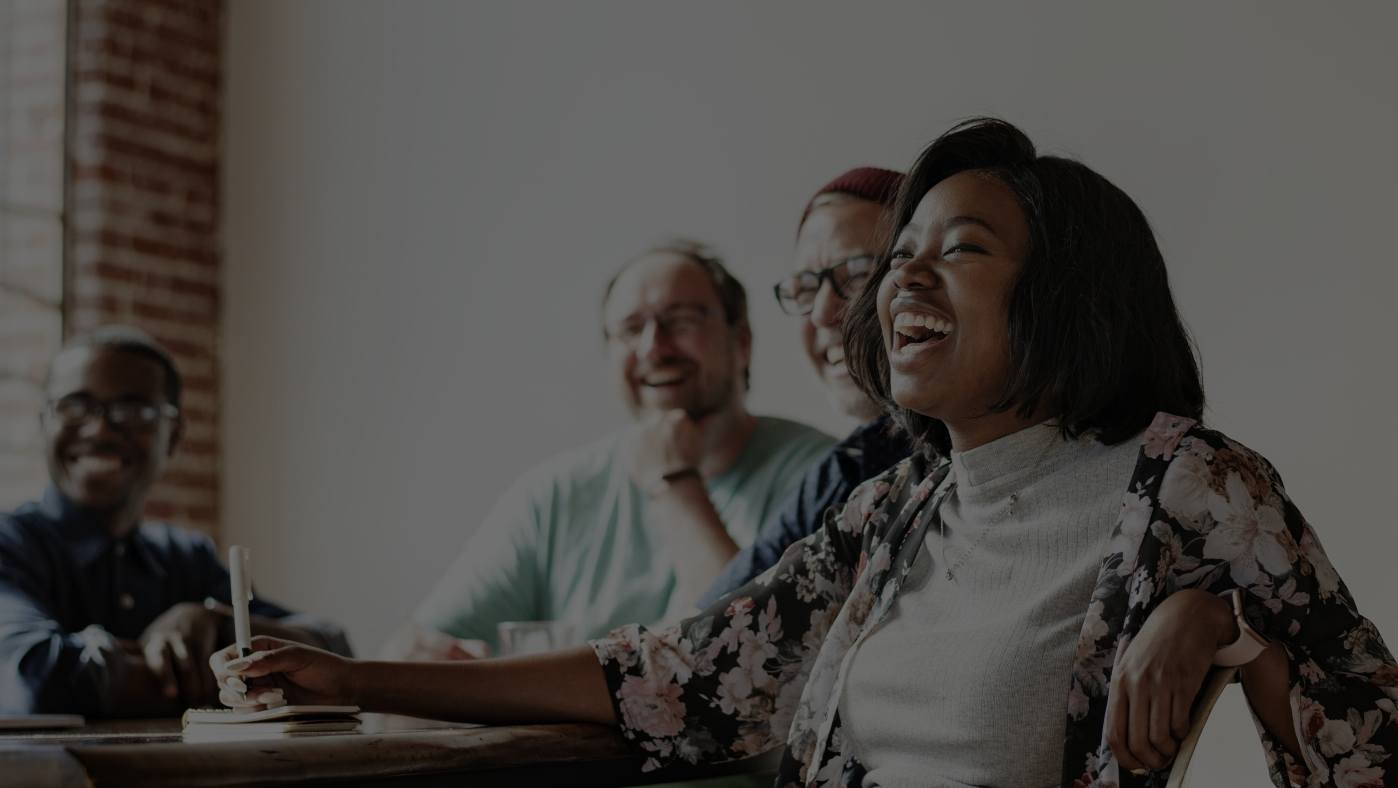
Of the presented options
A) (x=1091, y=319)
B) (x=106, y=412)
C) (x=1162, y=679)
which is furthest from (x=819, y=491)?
(x=106, y=412)

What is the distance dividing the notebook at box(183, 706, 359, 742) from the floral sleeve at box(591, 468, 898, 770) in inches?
12.6

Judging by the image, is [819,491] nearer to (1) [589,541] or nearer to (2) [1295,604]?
(1) [589,541]

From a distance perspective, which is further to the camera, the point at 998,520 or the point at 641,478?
the point at 641,478

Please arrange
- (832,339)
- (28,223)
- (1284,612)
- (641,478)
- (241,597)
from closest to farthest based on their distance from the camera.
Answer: (1284,612) → (241,597) → (832,339) → (641,478) → (28,223)

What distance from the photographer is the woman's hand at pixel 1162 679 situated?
1246 mm

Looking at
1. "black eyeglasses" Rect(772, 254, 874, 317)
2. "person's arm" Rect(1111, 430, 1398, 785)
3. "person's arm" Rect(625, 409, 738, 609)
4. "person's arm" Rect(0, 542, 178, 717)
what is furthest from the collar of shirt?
"person's arm" Rect(1111, 430, 1398, 785)

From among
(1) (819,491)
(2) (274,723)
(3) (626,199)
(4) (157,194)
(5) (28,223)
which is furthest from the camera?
(4) (157,194)

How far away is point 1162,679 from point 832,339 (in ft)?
4.18

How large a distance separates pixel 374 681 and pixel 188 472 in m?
3.04

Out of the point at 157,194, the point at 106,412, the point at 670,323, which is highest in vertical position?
the point at 157,194

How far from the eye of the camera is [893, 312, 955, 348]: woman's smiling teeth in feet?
5.21

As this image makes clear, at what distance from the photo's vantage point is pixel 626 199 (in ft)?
12.6

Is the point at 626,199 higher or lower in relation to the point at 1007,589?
higher

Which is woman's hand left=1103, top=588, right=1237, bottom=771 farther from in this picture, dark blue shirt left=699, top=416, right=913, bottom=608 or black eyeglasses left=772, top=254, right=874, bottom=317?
black eyeglasses left=772, top=254, right=874, bottom=317
